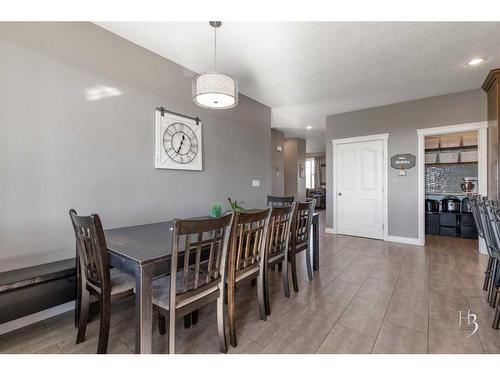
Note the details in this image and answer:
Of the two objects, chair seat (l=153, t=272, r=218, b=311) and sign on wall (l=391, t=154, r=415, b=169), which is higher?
sign on wall (l=391, t=154, r=415, b=169)

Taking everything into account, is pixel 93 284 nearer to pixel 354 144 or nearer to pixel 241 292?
pixel 241 292

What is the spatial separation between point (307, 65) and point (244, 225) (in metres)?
2.37

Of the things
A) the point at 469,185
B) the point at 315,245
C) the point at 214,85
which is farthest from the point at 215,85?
the point at 469,185

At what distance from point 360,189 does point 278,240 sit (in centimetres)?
322

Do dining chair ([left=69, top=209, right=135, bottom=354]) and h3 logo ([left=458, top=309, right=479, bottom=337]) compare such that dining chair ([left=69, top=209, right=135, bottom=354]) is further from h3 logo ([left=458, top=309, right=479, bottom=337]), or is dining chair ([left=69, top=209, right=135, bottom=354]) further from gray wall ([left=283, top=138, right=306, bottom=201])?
gray wall ([left=283, top=138, right=306, bottom=201])

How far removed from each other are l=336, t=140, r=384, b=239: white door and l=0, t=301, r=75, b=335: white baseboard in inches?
181

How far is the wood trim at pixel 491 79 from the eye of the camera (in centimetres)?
308

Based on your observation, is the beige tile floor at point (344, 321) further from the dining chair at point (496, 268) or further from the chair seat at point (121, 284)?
the chair seat at point (121, 284)

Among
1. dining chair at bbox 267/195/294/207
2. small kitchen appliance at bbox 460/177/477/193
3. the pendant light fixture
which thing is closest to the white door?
small kitchen appliance at bbox 460/177/477/193

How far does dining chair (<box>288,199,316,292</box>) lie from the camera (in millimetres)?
2451
